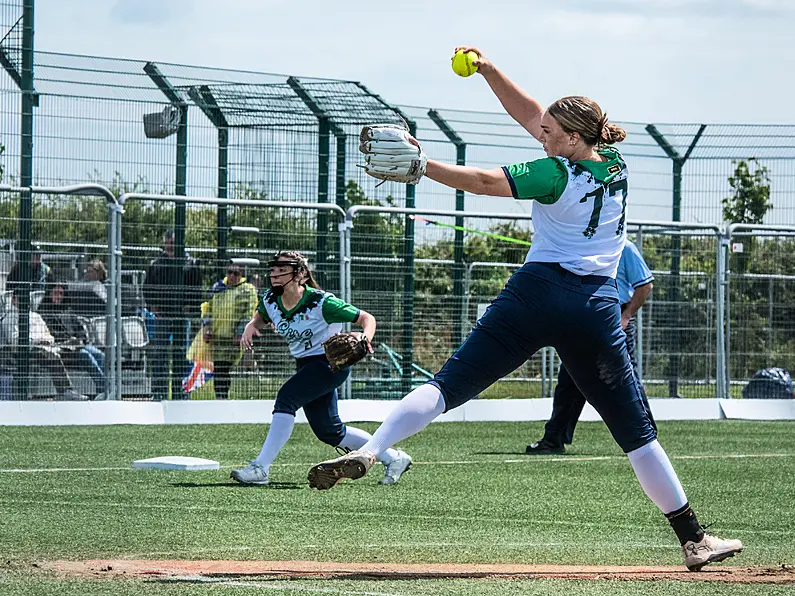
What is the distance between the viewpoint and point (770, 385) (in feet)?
62.7

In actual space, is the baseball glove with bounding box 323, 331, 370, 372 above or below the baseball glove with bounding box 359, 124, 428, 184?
below

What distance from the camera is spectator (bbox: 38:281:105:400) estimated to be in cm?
1536

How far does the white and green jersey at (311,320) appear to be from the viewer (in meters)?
10.2

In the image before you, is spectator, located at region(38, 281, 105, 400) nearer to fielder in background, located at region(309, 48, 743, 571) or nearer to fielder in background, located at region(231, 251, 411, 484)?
fielder in background, located at region(231, 251, 411, 484)

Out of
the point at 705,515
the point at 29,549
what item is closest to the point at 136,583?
the point at 29,549

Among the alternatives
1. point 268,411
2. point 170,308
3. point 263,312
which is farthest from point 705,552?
point 170,308

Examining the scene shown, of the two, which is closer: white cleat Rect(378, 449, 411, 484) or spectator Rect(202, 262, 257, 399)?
white cleat Rect(378, 449, 411, 484)

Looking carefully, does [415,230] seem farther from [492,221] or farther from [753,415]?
[753,415]

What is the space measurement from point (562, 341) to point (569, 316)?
136 mm

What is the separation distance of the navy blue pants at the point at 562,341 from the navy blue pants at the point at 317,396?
3.65 metres

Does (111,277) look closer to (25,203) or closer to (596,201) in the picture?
(25,203)

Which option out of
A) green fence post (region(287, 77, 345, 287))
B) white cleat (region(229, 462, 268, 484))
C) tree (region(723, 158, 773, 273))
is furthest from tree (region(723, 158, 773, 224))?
white cleat (region(229, 462, 268, 484))

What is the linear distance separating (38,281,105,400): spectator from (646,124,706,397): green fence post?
764cm

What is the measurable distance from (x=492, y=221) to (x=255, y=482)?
950 centimetres
